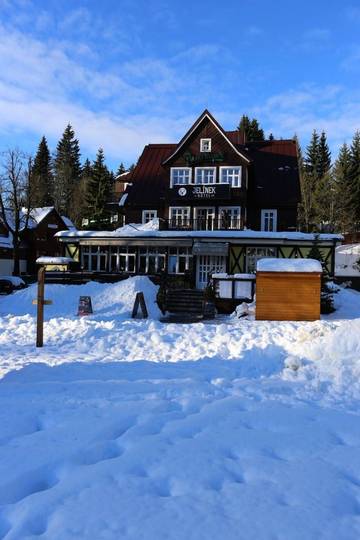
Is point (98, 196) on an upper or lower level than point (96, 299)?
upper

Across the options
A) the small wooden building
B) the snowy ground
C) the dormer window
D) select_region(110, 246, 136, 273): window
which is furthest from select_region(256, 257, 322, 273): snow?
the dormer window

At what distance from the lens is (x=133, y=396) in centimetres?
621

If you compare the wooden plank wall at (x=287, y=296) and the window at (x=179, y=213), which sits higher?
the window at (x=179, y=213)

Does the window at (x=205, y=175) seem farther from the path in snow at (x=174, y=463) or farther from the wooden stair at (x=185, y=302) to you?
the path in snow at (x=174, y=463)

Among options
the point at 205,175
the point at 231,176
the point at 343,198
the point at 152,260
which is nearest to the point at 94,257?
the point at 152,260

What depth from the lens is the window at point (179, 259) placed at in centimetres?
2731

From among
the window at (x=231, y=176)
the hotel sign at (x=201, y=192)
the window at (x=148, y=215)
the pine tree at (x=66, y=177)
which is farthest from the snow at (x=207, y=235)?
the pine tree at (x=66, y=177)

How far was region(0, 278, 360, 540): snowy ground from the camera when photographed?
10.2 ft

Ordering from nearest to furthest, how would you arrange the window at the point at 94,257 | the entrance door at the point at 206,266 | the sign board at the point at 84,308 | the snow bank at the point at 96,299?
the sign board at the point at 84,308
the snow bank at the point at 96,299
the entrance door at the point at 206,266
the window at the point at 94,257

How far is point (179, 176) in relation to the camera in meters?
31.0

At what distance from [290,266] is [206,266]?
12494mm

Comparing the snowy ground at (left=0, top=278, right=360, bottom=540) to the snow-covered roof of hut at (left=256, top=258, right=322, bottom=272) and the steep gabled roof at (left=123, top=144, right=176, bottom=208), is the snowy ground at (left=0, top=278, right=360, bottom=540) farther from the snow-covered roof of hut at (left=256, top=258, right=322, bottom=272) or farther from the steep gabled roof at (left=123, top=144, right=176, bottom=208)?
the steep gabled roof at (left=123, top=144, right=176, bottom=208)

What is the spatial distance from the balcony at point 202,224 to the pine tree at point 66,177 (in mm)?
35786

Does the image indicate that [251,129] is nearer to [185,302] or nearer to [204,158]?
[204,158]
